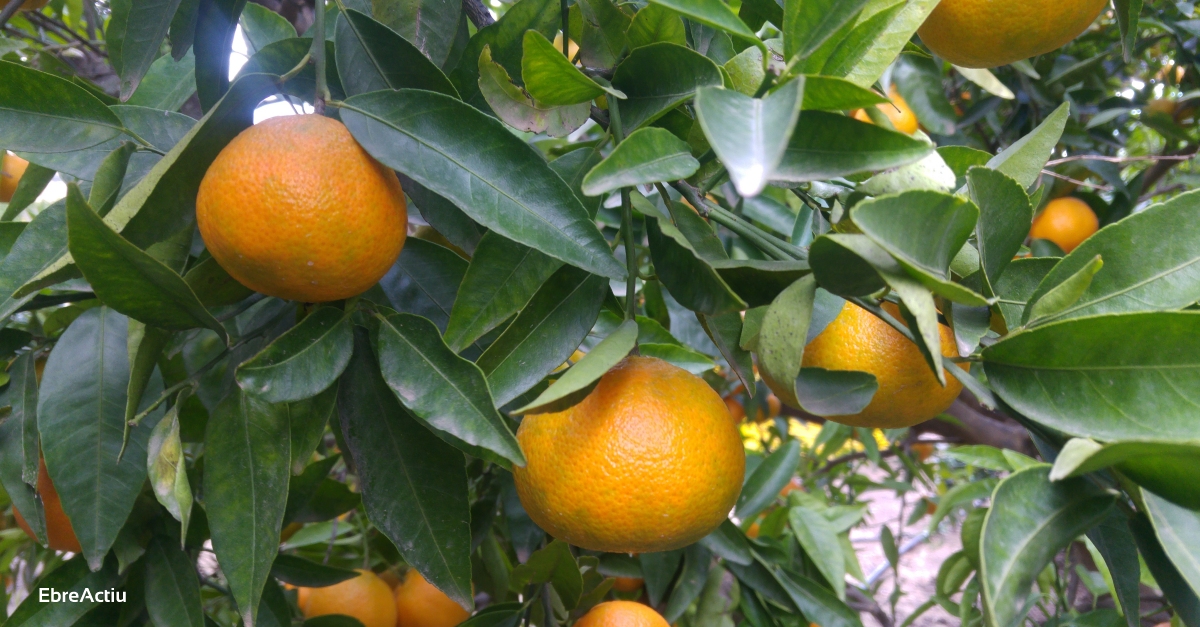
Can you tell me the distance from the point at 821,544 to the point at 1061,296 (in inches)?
34.4

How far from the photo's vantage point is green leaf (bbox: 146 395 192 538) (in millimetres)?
583

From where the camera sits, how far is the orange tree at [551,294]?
1.59ft

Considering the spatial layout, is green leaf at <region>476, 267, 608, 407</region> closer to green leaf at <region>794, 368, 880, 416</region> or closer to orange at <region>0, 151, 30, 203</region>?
green leaf at <region>794, 368, 880, 416</region>

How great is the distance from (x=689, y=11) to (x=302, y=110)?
0.61 meters

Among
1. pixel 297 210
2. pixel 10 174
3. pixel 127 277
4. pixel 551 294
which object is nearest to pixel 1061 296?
pixel 551 294

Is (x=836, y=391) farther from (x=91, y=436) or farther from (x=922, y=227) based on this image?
(x=91, y=436)

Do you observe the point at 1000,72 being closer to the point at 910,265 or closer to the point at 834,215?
the point at 834,215

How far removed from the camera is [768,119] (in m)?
0.44

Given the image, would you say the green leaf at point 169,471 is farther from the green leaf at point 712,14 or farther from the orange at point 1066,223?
the orange at point 1066,223

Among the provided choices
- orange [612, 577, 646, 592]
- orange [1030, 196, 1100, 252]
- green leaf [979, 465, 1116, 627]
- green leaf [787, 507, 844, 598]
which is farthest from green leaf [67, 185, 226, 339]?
orange [1030, 196, 1100, 252]

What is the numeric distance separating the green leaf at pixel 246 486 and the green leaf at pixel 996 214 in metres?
0.59

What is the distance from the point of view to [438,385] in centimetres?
58

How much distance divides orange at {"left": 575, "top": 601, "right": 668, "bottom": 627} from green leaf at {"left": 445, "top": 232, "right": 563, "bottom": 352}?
396mm

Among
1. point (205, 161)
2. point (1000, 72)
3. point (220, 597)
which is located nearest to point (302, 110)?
point (205, 161)
